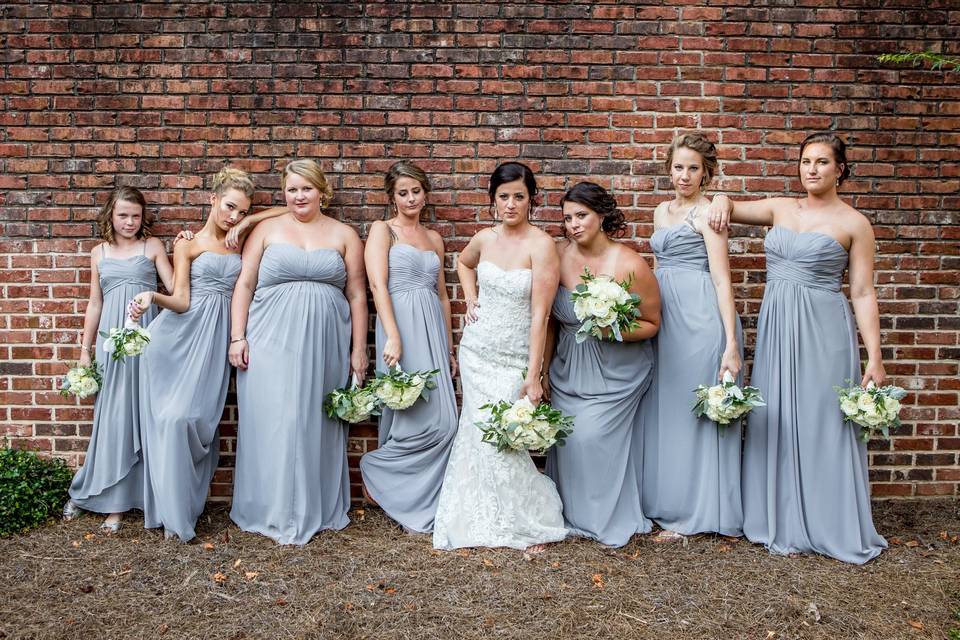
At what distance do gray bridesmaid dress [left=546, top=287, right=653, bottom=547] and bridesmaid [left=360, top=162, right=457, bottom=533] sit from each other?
0.79 metres

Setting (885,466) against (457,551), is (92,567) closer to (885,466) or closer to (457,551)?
(457,551)

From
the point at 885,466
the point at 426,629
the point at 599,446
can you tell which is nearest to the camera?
the point at 426,629

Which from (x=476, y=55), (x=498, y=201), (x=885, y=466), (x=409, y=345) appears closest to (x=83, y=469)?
(x=409, y=345)

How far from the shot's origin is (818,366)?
4.13m

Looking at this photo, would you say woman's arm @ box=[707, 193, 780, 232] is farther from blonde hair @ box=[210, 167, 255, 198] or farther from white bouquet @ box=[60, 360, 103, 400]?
white bouquet @ box=[60, 360, 103, 400]

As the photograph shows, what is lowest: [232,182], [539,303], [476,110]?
[539,303]

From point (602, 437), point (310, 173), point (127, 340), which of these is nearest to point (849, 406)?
point (602, 437)

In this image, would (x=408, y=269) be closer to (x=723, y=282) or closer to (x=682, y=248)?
(x=682, y=248)

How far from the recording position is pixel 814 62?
4789 mm

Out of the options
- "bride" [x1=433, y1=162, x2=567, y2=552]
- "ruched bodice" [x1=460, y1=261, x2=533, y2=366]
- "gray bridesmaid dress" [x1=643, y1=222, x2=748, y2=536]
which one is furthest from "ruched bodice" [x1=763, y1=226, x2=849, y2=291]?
"ruched bodice" [x1=460, y1=261, x2=533, y2=366]

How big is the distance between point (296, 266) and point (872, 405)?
347cm

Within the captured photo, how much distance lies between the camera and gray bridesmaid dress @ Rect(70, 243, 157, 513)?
4.56 meters

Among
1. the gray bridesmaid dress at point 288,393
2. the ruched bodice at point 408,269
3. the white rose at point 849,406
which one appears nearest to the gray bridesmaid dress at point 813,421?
the white rose at point 849,406

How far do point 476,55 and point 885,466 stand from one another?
4.05m
